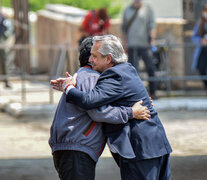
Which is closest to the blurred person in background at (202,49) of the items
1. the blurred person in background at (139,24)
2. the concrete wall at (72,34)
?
the concrete wall at (72,34)

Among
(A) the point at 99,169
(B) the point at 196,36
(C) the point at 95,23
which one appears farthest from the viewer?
(B) the point at 196,36

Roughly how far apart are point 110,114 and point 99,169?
223 centimetres

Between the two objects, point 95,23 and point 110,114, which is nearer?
point 110,114

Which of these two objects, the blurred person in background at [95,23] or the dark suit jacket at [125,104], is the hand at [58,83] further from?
the blurred person in background at [95,23]

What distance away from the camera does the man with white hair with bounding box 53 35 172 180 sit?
3.32 metres

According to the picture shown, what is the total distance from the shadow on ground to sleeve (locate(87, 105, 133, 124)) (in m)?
1.89

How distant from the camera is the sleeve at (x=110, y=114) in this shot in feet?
10.9

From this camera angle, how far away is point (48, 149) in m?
6.48

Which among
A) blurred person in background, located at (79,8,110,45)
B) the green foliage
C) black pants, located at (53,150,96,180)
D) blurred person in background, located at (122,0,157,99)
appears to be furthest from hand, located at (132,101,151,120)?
the green foliage

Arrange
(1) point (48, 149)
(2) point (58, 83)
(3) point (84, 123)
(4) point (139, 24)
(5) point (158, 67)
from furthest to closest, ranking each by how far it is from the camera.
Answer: (5) point (158, 67)
(4) point (139, 24)
(1) point (48, 149)
(2) point (58, 83)
(3) point (84, 123)

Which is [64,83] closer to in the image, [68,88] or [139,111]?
[68,88]

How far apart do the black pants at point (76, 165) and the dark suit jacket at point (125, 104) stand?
0.20 metres

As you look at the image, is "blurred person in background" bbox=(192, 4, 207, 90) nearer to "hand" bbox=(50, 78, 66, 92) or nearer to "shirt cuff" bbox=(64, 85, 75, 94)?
"hand" bbox=(50, 78, 66, 92)

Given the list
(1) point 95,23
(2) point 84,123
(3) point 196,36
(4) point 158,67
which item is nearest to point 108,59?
(2) point 84,123
